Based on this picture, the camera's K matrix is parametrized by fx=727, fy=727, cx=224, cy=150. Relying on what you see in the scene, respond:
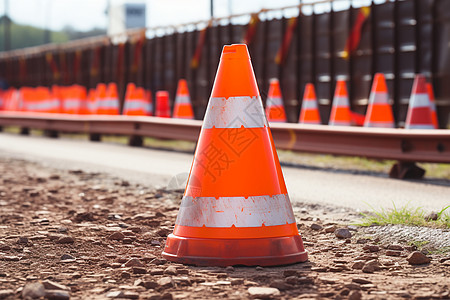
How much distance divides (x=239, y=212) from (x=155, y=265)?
21.3 inches

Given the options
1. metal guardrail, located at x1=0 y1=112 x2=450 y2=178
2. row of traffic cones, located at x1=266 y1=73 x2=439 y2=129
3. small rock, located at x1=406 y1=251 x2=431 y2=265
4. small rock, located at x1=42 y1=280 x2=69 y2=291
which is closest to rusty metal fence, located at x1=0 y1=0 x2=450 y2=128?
row of traffic cones, located at x1=266 y1=73 x2=439 y2=129

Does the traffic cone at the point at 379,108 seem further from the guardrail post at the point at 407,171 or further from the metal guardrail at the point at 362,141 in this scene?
the guardrail post at the point at 407,171

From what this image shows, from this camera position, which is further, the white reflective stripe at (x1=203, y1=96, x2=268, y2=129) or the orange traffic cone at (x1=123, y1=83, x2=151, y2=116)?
the orange traffic cone at (x1=123, y1=83, x2=151, y2=116)

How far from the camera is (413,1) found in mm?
12023

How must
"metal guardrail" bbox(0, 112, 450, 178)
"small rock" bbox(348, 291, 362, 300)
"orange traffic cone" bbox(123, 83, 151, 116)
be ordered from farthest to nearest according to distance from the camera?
"orange traffic cone" bbox(123, 83, 151, 116) → "metal guardrail" bbox(0, 112, 450, 178) → "small rock" bbox(348, 291, 362, 300)

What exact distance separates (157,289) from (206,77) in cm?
1431

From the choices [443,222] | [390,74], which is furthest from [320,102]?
[443,222]

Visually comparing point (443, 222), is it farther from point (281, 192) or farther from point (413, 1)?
point (413, 1)

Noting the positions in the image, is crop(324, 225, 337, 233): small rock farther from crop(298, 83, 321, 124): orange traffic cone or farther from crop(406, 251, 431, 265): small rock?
crop(298, 83, 321, 124): orange traffic cone

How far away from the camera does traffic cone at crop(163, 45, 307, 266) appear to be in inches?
152

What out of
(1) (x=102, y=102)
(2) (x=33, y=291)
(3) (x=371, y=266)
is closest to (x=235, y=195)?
(3) (x=371, y=266)

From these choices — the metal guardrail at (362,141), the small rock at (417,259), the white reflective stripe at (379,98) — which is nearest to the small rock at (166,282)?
the small rock at (417,259)

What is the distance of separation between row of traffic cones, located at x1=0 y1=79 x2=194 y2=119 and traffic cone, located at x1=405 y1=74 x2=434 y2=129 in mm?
6653

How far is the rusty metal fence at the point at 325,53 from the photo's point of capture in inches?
467
